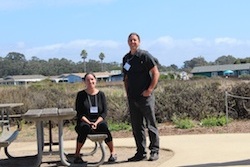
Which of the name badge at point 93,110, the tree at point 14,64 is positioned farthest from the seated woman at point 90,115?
the tree at point 14,64

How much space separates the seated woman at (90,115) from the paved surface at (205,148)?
1099 mm

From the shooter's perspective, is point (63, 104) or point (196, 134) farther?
point (63, 104)

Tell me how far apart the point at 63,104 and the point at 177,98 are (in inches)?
134

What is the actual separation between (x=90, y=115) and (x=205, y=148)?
2.18 m

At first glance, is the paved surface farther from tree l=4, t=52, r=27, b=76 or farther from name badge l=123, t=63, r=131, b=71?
tree l=4, t=52, r=27, b=76

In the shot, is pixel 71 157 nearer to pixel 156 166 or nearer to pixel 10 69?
pixel 156 166

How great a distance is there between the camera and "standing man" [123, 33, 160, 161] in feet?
27.1

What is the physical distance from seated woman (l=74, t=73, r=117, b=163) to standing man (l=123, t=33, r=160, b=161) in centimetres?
49

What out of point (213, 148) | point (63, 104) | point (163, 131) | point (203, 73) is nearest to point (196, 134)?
point (163, 131)

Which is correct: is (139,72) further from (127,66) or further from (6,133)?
(6,133)

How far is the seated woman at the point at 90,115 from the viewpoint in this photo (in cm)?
809

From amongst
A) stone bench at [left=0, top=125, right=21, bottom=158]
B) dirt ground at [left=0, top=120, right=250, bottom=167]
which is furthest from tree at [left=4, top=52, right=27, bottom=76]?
stone bench at [left=0, top=125, right=21, bottom=158]

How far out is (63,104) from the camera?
15945 millimetres

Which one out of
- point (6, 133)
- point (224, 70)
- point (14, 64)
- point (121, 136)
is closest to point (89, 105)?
point (6, 133)
